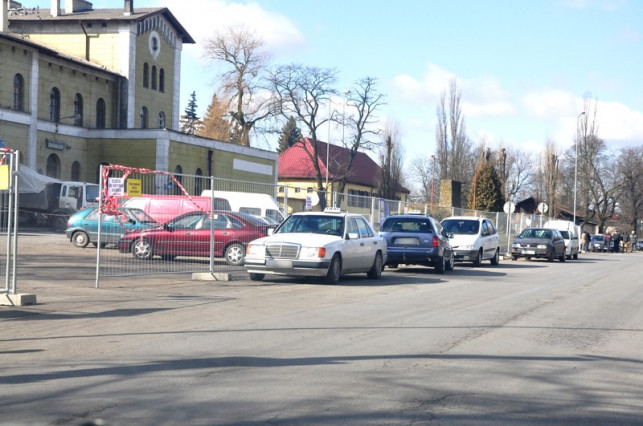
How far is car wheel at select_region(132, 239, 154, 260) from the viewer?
1700 centimetres

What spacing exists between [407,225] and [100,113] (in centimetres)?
3454

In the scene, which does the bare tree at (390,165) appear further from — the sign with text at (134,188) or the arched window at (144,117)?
the sign with text at (134,188)

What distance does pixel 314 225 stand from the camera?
18.3 m

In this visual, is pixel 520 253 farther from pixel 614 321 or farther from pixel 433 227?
pixel 614 321

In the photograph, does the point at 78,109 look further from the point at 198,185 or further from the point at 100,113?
the point at 198,185

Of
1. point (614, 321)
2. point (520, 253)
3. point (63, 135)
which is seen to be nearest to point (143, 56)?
point (63, 135)

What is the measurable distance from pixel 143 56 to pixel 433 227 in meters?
37.3

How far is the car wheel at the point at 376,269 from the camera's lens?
64.7 ft

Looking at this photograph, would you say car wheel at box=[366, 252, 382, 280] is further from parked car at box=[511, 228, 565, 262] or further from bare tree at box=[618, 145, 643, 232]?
bare tree at box=[618, 145, 643, 232]

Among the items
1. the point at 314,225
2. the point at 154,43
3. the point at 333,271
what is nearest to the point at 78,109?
the point at 154,43

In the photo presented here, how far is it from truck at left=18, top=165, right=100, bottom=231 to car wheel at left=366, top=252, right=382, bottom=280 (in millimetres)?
20969

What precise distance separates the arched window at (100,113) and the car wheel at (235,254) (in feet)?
113

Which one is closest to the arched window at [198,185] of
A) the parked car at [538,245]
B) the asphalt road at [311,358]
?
the asphalt road at [311,358]

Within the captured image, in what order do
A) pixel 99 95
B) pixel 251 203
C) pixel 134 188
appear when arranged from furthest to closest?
pixel 99 95 < pixel 251 203 < pixel 134 188
